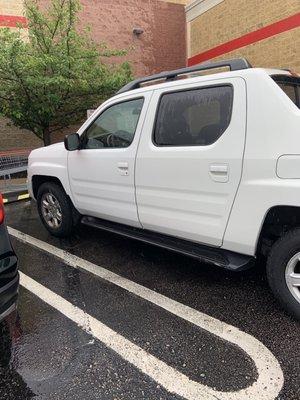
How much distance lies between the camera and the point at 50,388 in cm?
250

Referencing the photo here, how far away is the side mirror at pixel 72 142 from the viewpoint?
15.0ft

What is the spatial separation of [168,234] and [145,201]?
40 centimetres

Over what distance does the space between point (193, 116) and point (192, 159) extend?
43 centimetres

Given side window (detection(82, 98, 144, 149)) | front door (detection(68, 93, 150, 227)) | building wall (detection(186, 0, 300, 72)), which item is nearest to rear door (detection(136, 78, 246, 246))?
front door (detection(68, 93, 150, 227))

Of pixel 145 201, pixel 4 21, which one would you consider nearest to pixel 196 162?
pixel 145 201

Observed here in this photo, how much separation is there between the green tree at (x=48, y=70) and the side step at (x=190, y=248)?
6477 millimetres

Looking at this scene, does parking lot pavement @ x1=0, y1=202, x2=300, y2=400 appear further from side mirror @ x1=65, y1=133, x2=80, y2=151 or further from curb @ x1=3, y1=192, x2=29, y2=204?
curb @ x1=3, y1=192, x2=29, y2=204

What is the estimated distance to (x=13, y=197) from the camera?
8.74 metres

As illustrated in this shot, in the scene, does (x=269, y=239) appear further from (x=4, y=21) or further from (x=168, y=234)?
(x=4, y=21)

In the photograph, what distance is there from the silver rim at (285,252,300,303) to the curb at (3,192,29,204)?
6713 mm

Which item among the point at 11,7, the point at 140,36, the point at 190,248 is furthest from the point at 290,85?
the point at 140,36

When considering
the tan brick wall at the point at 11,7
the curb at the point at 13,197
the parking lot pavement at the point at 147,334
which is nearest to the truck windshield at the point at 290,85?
the parking lot pavement at the point at 147,334

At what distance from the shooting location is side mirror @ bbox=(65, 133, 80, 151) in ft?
15.0

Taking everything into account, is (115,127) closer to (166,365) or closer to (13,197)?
(166,365)
